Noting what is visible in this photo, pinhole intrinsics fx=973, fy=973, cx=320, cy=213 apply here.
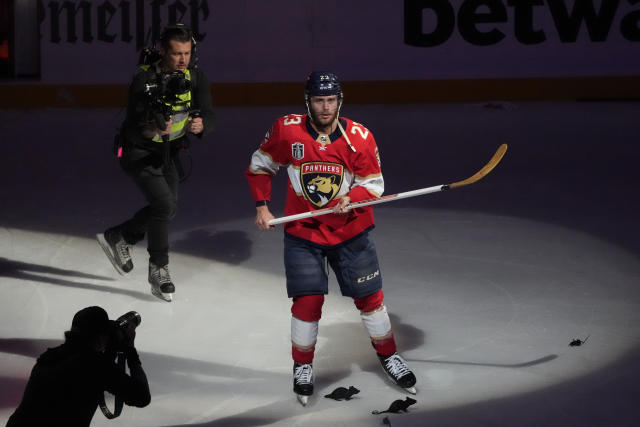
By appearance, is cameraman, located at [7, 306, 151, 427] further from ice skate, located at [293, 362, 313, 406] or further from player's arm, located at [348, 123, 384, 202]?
player's arm, located at [348, 123, 384, 202]

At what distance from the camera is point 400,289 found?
16.3 ft

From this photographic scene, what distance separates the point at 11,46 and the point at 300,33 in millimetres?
3944

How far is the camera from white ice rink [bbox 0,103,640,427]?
12.1 ft

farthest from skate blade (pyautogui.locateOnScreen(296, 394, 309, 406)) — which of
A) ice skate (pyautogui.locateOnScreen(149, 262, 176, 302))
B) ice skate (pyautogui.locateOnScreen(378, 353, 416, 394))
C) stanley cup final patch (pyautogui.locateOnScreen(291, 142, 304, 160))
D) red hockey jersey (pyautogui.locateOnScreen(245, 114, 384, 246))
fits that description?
ice skate (pyautogui.locateOnScreen(149, 262, 176, 302))

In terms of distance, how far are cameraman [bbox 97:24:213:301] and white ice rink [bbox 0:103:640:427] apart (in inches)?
12.0

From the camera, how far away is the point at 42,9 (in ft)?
37.8

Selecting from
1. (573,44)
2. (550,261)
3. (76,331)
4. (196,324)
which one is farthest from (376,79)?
(76,331)

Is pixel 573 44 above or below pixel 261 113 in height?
above

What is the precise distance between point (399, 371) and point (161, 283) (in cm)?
159

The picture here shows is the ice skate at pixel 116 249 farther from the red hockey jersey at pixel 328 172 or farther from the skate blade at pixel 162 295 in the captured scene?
the red hockey jersey at pixel 328 172

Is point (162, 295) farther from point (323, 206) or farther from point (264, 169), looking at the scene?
point (323, 206)

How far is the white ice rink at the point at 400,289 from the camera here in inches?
145

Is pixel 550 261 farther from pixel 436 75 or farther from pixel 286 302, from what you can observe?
pixel 436 75

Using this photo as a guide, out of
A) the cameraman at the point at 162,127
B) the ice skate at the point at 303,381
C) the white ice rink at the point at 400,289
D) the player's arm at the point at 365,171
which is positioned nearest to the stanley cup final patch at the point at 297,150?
the player's arm at the point at 365,171
